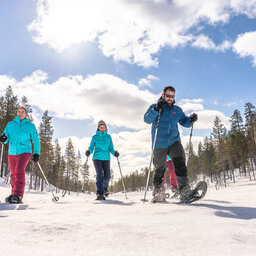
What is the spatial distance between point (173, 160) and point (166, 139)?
445 mm

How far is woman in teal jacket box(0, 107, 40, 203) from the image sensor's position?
4699 mm

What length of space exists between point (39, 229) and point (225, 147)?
4568cm

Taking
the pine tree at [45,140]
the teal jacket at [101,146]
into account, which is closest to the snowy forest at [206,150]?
the pine tree at [45,140]

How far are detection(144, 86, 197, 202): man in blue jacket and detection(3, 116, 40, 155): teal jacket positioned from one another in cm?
266

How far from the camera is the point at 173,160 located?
14.4 feet

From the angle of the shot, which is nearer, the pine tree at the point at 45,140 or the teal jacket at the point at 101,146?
the teal jacket at the point at 101,146

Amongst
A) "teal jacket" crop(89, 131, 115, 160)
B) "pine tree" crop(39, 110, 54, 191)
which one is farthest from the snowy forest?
"teal jacket" crop(89, 131, 115, 160)

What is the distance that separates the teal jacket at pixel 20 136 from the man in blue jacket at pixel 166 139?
8.72ft

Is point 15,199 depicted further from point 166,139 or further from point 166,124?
point 166,124

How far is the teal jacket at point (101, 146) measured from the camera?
20.6ft

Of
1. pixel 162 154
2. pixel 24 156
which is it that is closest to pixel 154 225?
pixel 162 154

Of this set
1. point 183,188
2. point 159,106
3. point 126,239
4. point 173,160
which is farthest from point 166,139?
point 126,239

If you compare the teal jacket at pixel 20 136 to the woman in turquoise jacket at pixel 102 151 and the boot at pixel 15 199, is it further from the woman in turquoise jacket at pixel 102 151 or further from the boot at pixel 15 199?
the woman in turquoise jacket at pixel 102 151

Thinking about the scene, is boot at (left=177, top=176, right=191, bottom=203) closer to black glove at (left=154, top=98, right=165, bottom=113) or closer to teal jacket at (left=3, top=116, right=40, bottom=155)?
black glove at (left=154, top=98, right=165, bottom=113)
